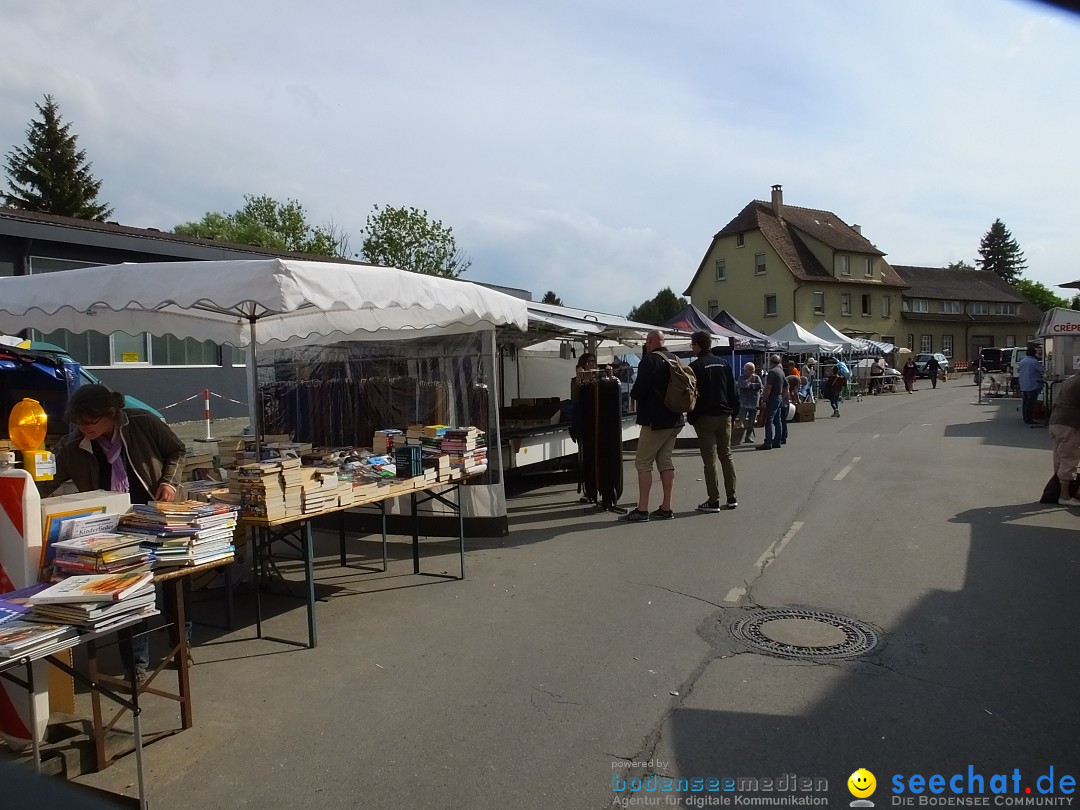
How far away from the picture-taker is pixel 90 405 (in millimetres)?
4348

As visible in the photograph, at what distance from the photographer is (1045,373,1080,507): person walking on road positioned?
8617 millimetres

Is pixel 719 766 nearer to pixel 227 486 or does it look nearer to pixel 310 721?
pixel 310 721

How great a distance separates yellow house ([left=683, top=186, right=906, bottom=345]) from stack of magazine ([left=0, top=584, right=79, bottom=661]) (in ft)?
164

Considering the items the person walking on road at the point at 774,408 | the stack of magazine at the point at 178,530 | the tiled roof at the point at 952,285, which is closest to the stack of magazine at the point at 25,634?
the stack of magazine at the point at 178,530

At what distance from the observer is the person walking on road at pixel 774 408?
15.7m

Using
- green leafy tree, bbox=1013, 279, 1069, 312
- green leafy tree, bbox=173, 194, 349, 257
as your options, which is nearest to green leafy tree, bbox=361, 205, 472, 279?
green leafy tree, bbox=173, 194, 349, 257

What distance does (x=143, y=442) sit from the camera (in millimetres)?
4734

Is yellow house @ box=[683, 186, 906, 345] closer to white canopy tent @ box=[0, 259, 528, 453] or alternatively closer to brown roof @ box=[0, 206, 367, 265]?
brown roof @ box=[0, 206, 367, 265]

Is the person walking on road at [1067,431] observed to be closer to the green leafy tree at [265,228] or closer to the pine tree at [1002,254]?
the green leafy tree at [265,228]

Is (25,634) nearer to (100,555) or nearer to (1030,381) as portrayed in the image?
(100,555)

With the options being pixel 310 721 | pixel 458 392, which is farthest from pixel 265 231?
pixel 310 721

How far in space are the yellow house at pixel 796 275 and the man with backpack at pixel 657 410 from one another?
43.5 m

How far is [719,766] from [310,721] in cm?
212

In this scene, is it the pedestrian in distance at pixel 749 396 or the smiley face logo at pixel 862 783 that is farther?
the pedestrian in distance at pixel 749 396
